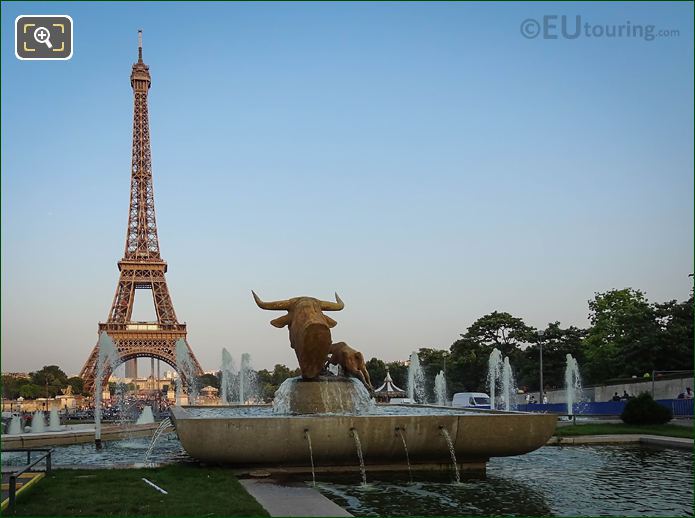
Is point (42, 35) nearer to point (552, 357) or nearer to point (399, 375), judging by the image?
point (552, 357)

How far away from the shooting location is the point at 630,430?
70.8 ft

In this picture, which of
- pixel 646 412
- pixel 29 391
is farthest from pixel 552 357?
pixel 29 391

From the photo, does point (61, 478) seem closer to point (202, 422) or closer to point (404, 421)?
point (202, 422)

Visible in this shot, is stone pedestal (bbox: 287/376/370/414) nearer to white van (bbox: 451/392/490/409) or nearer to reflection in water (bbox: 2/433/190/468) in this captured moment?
reflection in water (bbox: 2/433/190/468)

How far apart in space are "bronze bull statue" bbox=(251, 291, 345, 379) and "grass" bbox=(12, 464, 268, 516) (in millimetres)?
3422

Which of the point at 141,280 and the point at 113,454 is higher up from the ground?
the point at 141,280

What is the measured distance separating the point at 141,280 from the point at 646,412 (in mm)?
63389

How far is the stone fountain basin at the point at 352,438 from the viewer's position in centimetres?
1188

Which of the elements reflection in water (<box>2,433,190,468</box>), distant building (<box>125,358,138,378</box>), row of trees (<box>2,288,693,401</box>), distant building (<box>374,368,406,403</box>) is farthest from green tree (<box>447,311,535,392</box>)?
distant building (<box>125,358,138,378</box>)

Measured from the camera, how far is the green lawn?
20078mm

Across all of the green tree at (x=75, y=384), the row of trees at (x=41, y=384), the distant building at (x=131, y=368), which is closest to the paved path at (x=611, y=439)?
the row of trees at (x=41, y=384)

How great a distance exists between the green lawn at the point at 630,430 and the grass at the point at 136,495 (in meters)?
12.3

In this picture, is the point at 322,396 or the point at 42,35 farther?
the point at 322,396

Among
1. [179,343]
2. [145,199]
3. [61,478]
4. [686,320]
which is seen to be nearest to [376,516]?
[61,478]
